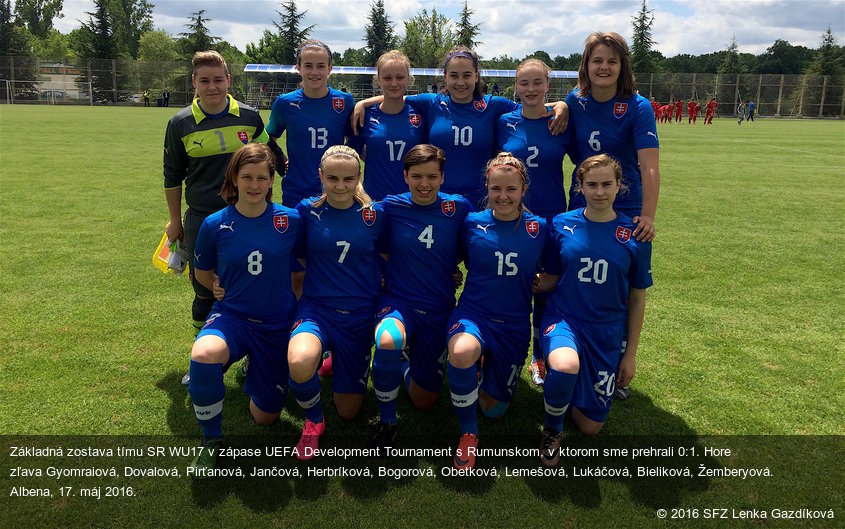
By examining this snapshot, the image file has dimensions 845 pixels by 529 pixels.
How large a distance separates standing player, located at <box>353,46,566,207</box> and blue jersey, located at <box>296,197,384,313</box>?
2.67 feet

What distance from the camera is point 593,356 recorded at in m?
3.15

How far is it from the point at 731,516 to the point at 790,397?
4.75 feet

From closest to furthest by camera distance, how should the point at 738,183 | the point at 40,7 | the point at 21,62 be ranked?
the point at 738,183, the point at 21,62, the point at 40,7

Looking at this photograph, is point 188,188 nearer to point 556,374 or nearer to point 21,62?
point 556,374

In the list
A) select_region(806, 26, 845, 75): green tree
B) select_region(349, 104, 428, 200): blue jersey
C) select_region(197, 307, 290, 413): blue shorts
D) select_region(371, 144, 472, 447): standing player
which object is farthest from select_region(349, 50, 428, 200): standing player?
select_region(806, 26, 845, 75): green tree

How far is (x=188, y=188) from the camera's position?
3.78 meters

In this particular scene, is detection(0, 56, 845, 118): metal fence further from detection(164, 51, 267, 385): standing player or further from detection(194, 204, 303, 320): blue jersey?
detection(194, 204, 303, 320): blue jersey

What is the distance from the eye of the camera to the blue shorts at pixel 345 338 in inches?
126

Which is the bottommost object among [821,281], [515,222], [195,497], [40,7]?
[195,497]

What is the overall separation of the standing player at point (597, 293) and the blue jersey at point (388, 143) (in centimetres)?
128

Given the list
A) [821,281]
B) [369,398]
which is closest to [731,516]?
[369,398]

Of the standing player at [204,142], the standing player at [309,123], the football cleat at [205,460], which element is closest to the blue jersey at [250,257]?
the standing player at [204,142]

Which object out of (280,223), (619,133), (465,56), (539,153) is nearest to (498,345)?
(539,153)

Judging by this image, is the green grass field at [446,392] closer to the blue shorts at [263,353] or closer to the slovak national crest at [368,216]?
the blue shorts at [263,353]
